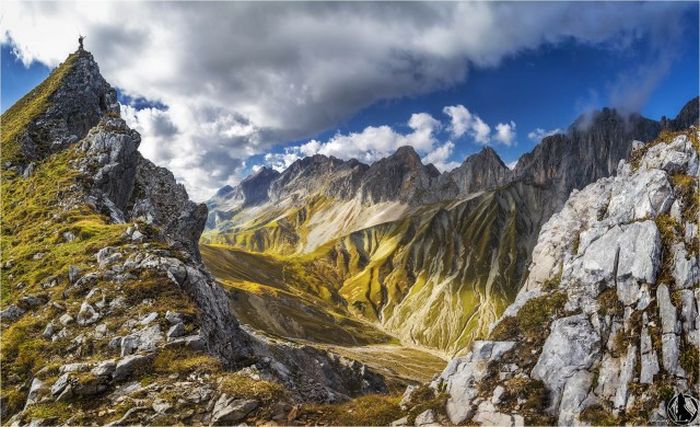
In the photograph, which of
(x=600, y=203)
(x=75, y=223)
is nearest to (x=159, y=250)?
(x=75, y=223)

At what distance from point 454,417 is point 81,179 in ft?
155

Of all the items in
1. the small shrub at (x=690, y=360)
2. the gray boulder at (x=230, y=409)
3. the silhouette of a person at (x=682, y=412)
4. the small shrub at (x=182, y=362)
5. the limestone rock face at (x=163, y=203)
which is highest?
the limestone rock face at (x=163, y=203)

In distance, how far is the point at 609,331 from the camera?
20.8 metres

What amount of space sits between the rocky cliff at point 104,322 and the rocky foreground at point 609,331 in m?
9.76

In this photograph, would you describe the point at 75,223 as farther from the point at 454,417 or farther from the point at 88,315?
the point at 454,417

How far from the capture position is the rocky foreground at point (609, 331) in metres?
18.2

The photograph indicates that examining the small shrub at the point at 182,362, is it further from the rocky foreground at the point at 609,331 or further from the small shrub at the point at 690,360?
the small shrub at the point at 690,360

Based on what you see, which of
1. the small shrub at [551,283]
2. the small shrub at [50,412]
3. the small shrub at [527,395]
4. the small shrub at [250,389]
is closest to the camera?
the small shrub at [50,412]

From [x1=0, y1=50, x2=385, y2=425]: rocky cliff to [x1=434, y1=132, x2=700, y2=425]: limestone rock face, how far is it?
1063 centimetres

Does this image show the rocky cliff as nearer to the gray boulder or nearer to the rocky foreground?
the gray boulder

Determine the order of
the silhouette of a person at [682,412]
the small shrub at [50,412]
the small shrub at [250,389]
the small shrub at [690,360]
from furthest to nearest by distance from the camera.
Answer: the small shrub at [250,389]
the small shrub at [50,412]
the small shrub at [690,360]
the silhouette of a person at [682,412]

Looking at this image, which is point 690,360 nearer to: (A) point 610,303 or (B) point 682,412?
(B) point 682,412

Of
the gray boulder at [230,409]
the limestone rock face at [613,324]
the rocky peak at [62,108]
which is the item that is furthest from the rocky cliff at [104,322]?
the limestone rock face at [613,324]

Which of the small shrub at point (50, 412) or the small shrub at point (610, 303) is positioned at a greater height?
the small shrub at point (610, 303)
